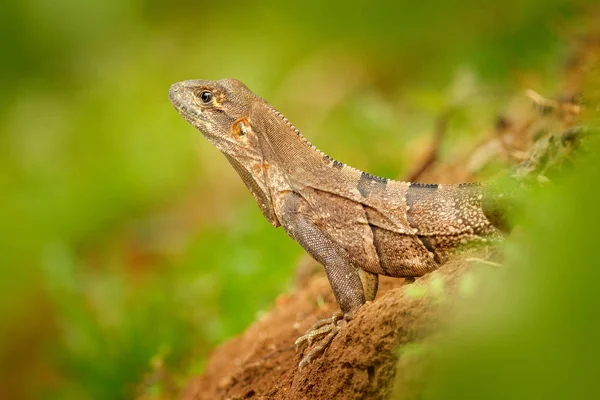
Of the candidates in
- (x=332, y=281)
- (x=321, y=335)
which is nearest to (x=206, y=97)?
(x=332, y=281)

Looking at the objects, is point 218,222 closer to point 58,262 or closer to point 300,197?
point 58,262

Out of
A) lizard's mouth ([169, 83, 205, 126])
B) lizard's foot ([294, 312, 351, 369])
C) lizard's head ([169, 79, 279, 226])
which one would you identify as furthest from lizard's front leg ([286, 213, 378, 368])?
lizard's mouth ([169, 83, 205, 126])

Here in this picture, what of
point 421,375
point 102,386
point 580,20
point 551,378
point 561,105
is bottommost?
point 551,378

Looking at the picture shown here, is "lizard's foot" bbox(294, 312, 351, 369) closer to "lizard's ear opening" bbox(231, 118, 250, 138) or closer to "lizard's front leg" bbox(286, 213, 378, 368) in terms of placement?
"lizard's front leg" bbox(286, 213, 378, 368)

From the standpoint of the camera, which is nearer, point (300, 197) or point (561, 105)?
point (300, 197)

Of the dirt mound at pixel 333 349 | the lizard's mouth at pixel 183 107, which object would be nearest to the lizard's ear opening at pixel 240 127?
the lizard's mouth at pixel 183 107

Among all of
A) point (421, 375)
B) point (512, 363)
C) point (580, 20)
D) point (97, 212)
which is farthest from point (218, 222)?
point (512, 363)
